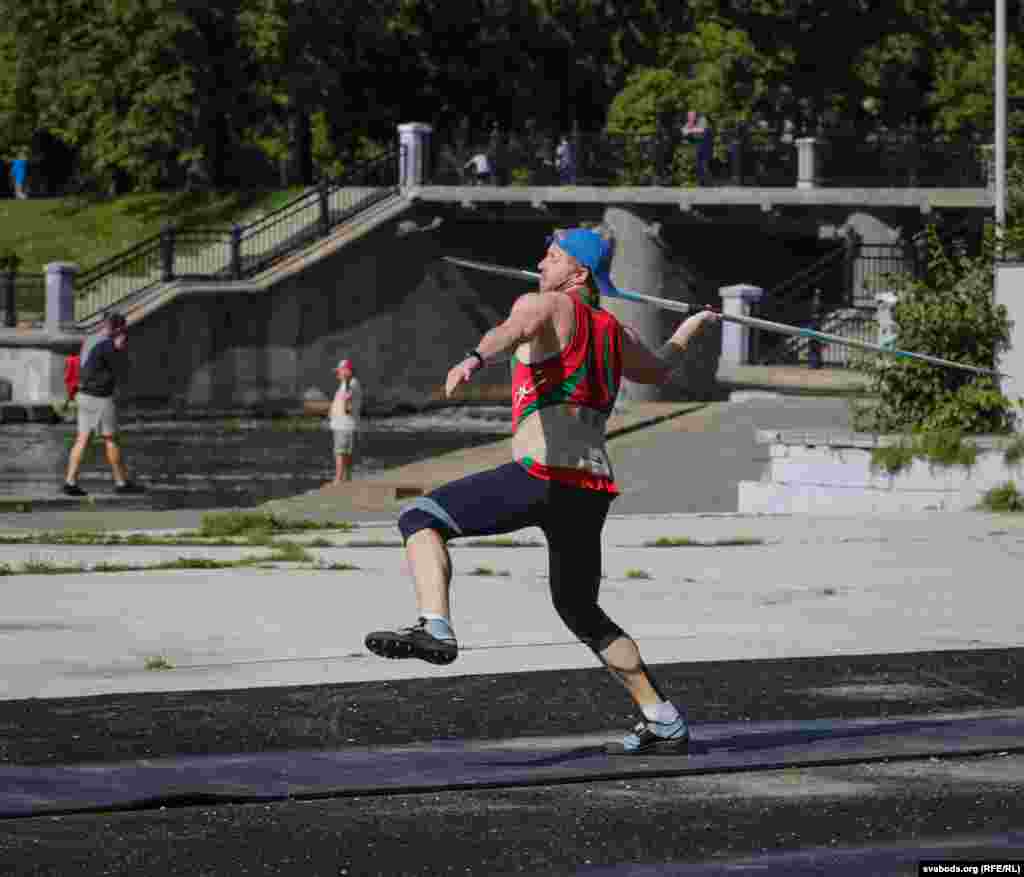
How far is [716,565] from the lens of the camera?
13.7m

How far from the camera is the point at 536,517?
803 cm

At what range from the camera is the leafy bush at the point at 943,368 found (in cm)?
1845

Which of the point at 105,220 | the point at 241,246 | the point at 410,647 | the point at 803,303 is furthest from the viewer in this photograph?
the point at 105,220

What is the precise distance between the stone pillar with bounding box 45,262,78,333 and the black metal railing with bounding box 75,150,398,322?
674mm

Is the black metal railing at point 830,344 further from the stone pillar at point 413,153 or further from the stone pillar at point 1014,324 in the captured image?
the stone pillar at point 1014,324

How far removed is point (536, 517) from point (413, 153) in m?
40.2

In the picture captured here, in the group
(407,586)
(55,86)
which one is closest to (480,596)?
(407,586)

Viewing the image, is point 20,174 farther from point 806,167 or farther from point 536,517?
point 536,517

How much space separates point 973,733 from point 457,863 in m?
2.60

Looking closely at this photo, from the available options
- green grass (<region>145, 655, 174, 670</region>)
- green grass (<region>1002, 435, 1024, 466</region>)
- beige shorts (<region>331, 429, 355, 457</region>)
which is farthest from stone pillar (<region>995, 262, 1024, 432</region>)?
green grass (<region>145, 655, 174, 670</region>)

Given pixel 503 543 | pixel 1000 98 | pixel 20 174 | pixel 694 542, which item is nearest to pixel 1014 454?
pixel 694 542

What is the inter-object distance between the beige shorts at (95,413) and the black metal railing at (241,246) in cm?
2209

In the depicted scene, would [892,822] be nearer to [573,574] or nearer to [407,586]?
[573,574]

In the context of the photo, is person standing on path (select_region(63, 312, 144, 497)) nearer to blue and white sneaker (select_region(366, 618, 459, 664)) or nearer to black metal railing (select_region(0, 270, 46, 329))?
blue and white sneaker (select_region(366, 618, 459, 664))
